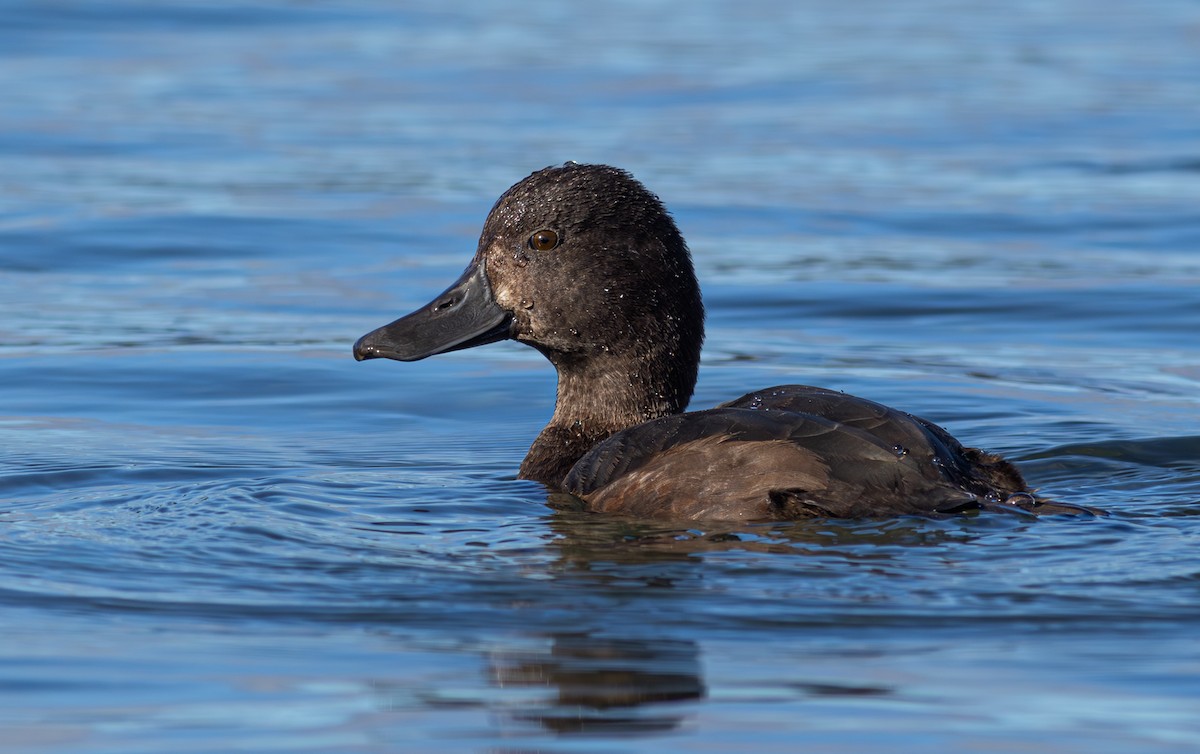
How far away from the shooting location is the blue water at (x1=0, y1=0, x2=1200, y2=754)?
15.4ft

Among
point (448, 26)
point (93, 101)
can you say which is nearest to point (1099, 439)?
point (93, 101)

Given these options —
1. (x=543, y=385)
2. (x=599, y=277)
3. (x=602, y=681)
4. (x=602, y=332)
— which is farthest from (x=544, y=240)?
(x=602, y=681)

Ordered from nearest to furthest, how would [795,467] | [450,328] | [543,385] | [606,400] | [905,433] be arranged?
[795,467], [905,433], [606,400], [450,328], [543,385]

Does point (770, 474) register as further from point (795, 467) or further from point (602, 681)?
point (602, 681)

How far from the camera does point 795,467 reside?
603 cm

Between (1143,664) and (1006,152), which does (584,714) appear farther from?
(1006,152)

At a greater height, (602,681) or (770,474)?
(770,474)

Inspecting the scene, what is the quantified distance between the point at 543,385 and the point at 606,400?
2.59m

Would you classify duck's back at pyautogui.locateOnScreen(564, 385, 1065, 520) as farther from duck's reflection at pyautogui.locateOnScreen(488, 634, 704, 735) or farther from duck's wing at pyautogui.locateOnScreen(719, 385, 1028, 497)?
duck's reflection at pyautogui.locateOnScreen(488, 634, 704, 735)

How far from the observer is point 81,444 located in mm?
8219

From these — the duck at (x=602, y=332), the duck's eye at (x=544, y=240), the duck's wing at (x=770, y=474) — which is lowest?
the duck's wing at (x=770, y=474)

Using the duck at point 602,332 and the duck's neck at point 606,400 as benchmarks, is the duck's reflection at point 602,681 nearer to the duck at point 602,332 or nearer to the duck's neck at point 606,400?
the duck at point 602,332

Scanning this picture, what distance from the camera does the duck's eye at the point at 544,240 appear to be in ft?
24.4

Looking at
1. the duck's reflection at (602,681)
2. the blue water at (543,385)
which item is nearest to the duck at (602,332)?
the blue water at (543,385)
